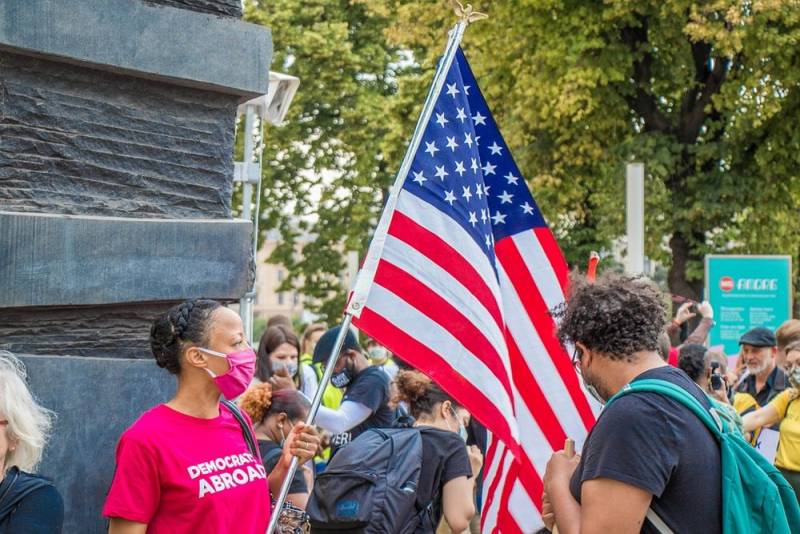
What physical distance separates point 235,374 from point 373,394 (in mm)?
3714

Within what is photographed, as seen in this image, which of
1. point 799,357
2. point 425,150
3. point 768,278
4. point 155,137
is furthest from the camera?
point 768,278

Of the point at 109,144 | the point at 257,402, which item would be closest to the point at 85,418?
the point at 109,144

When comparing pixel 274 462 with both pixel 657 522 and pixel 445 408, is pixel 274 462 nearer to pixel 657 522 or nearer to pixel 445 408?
pixel 445 408

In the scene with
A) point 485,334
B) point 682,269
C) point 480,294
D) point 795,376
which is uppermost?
point 480,294

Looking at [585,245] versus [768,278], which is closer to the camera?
[768,278]

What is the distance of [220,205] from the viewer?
3824mm

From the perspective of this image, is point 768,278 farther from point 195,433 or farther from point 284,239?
point 284,239

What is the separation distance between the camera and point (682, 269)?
2022 centimetres

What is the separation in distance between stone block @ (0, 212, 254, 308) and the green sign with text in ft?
42.3

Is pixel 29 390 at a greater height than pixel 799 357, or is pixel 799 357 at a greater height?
pixel 29 390

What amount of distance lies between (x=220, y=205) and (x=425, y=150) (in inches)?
34.2

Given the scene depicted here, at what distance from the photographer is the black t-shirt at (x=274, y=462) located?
5027 mm

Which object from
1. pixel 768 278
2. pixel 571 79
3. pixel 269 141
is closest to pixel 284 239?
pixel 269 141

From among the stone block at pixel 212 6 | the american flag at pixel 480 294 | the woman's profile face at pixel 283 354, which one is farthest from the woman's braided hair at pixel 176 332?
the woman's profile face at pixel 283 354
